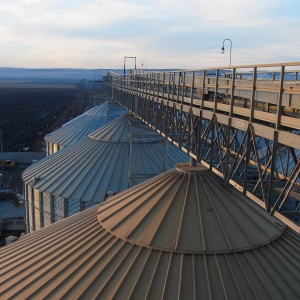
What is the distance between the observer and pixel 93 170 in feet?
82.9

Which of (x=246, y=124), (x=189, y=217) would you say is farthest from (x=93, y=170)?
(x=246, y=124)

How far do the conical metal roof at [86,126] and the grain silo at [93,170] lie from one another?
10.2m

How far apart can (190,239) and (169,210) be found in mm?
1456

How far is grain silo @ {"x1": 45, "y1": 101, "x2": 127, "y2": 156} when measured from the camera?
1557 inches

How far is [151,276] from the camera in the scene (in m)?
11.3

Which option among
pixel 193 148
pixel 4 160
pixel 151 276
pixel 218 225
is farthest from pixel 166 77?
pixel 4 160

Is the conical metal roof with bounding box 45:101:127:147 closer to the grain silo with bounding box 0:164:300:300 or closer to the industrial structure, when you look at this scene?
the industrial structure

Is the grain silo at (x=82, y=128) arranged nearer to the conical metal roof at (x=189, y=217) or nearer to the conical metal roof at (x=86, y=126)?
the conical metal roof at (x=86, y=126)

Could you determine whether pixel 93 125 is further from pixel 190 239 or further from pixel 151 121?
pixel 190 239

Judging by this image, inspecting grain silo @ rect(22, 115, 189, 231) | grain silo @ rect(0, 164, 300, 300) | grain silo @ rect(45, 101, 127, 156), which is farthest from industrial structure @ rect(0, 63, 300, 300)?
grain silo @ rect(45, 101, 127, 156)

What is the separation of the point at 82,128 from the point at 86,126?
0.54 metres

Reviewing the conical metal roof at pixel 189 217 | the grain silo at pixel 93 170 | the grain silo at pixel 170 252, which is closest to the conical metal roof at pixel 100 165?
the grain silo at pixel 93 170

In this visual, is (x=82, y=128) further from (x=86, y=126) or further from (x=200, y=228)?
(x=200, y=228)

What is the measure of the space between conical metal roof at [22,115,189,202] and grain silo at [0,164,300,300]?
8.23 metres
